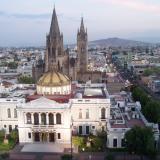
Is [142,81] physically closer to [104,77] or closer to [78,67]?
[104,77]

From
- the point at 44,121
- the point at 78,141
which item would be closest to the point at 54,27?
the point at 44,121

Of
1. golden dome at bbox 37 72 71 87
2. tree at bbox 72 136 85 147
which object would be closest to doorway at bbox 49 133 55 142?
tree at bbox 72 136 85 147

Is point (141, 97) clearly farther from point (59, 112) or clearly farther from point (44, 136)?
point (44, 136)

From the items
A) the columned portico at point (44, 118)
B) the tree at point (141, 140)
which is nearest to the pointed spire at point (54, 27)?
the columned portico at point (44, 118)

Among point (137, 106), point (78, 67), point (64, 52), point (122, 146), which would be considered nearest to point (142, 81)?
point (78, 67)

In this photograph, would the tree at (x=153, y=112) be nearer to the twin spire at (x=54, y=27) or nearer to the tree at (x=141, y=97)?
the tree at (x=141, y=97)

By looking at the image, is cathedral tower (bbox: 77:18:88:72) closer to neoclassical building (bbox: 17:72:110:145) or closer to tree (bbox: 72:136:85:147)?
neoclassical building (bbox: 17:72:110:145)
